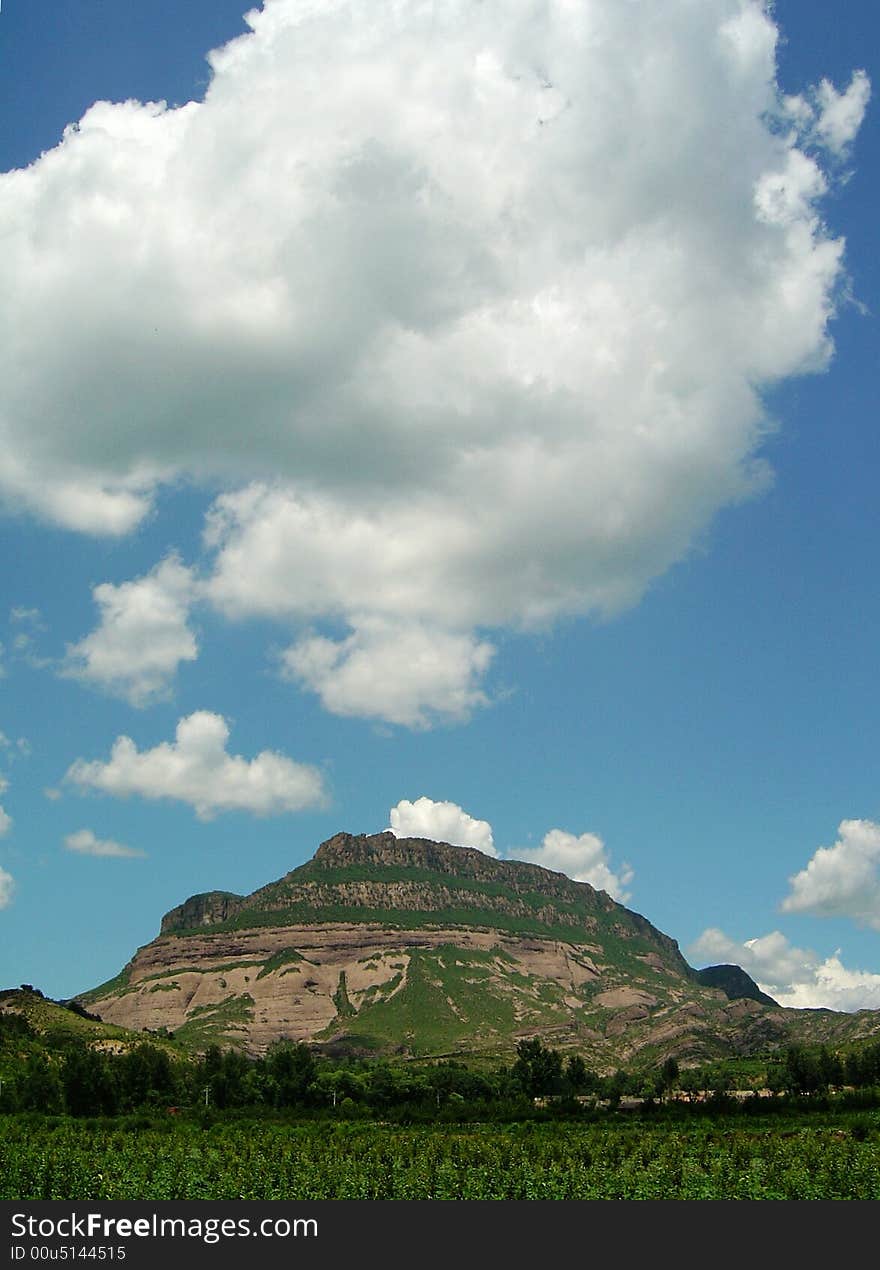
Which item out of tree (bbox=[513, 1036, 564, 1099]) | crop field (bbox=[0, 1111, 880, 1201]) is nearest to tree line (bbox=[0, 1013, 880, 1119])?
tree (bbox=[513, 1036, 564, 1099])

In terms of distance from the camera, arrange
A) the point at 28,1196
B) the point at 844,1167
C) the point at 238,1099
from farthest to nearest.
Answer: the point at 238,1099
the point at 844,1167
the point at 28,1196

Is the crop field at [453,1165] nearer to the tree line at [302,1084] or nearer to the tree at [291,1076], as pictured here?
the tree line at [302,1084]

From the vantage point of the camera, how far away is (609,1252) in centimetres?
3170

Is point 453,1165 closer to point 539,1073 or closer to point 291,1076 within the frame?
point 291,1076

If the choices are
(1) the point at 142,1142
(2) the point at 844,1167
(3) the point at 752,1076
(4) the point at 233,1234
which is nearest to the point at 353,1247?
(4) the point at 233,1234

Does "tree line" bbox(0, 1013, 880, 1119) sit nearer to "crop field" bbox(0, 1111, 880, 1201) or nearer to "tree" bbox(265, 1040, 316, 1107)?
"tree" bbox(265, 1040, 316, 1107)

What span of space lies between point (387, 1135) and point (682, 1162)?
39.2 m

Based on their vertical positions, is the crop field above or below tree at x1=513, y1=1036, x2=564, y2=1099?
above

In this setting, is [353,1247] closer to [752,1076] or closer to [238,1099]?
[238,1099]

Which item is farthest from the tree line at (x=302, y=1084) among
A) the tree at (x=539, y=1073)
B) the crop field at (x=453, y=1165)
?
the crop field at (x=453, y=1165)

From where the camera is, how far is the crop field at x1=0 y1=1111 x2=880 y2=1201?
50906 mm

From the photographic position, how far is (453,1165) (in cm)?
6219

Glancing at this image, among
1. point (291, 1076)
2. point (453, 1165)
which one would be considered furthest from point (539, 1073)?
point (453, 1165)

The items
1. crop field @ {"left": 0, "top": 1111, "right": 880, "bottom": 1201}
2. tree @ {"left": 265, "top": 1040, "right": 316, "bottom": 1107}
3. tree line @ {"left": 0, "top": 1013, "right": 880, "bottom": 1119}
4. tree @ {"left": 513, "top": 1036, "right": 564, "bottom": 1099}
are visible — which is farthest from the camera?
tree @ {"left": 513, "top": 1036, "right": 564, "bottom": 1099}
